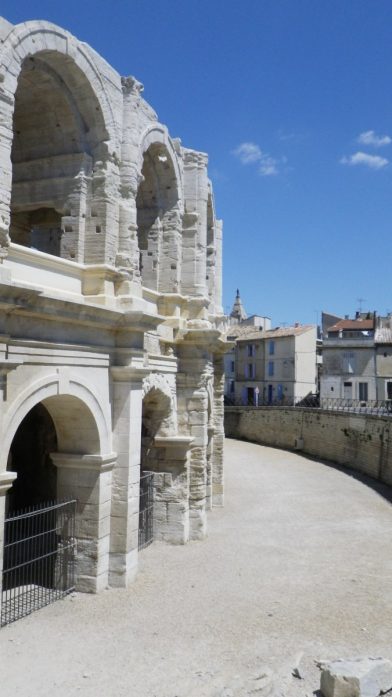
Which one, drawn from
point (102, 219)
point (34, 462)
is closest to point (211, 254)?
point (102, 219)

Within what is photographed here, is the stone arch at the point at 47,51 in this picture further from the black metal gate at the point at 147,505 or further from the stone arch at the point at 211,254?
the stone arch at the point at 211,254

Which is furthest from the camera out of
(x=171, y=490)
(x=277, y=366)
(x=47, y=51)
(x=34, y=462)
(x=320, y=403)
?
(x=277, y=366)

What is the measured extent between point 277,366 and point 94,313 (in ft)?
118

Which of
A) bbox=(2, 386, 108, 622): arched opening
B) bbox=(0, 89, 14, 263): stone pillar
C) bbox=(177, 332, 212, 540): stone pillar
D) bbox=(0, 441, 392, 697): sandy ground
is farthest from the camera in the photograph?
bbox=(177, 332, 212, 540): stone pillar

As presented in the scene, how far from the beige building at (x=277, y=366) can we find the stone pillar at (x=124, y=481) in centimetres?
3311

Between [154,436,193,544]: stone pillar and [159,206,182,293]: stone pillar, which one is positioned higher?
[159,206,182,293]: stone pillar

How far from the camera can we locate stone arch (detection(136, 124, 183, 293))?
50.8ft

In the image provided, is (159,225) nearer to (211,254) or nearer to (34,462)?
(211,254)

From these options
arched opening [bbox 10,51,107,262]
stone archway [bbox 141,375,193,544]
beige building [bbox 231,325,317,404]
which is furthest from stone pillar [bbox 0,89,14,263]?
beige building [bbox 231,325,317,404]

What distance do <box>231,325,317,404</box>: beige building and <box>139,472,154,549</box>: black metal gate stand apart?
30.0 meters

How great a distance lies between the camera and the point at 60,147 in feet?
39.4

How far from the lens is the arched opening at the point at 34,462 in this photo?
522 inches

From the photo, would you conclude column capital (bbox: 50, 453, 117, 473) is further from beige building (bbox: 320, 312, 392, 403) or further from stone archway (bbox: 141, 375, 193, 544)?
beige building (bbox: 320, 312, 392, 403)

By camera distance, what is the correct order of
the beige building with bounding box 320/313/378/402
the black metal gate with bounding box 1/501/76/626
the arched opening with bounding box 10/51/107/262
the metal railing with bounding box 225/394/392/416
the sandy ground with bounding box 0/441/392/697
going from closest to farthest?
the sandy ground with bounding box 0/441/392/697 < the black metal gate with bounding box 1/501/76/626 < the arched opening with bounding box 10/51/107/262 < the metal railing with bounding box 225/394/392/416 < the beige building with bounding box 320/313/378/402
